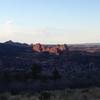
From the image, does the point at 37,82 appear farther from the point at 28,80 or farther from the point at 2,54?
the point at 2,54

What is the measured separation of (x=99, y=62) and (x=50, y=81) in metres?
59.8

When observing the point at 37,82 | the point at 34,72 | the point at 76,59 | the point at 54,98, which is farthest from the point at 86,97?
the point at 76,59

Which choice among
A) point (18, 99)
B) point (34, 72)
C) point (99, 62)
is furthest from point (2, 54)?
point (18, 99)

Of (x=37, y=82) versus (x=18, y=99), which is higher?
(x=18, y=99)

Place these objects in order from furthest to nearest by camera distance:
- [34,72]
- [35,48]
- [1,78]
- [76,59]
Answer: [35,48] < [76,59] < [34,72] < [1,78]

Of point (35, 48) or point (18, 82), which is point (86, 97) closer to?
point (18, 82)

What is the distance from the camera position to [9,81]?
2416 inches

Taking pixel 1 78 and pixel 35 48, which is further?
pixel 35 48

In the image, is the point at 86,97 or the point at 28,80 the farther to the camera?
the point at 28,80

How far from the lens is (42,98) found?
55.3 feet

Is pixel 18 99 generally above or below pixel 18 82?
above

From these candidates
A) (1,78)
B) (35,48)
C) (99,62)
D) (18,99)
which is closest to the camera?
(18,99)

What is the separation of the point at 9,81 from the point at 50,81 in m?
7.47

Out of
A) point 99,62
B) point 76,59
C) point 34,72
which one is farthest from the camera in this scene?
point 76,59
